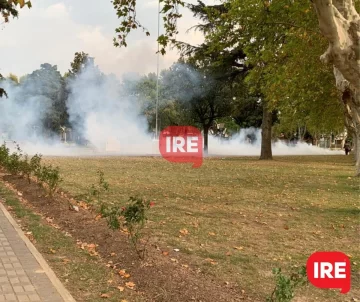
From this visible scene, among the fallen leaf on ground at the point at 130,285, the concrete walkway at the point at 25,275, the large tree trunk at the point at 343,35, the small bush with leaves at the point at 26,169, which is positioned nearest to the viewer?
the concrete walkway at the point at 25,275

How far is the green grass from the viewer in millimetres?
4781

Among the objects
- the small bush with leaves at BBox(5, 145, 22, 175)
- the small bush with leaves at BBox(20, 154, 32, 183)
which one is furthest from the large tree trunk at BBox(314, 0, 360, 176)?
the small bush with leaves at BBox(5, 145, 22, 175)

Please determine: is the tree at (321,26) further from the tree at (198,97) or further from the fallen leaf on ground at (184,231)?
the tree at (198,97)

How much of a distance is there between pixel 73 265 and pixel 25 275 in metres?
0.64

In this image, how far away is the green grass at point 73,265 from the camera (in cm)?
478

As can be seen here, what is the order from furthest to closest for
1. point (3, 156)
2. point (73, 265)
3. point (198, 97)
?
1. point (198, 97)
2. point (3, 156)
3. point (73, 265)

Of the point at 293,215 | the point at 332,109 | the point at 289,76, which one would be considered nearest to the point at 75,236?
the point at 293,215

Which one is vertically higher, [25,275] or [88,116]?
Answer: [88,116]

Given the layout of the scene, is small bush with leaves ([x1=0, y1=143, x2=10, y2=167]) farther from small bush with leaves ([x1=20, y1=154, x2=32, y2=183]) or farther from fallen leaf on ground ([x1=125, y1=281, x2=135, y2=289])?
fallen leaf on ground ([x1=125, y1=281, x2=135, y2=289])

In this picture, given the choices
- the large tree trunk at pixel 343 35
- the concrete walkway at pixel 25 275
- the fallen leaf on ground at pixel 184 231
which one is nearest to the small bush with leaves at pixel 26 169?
the concrete walkway at pixel 25 275

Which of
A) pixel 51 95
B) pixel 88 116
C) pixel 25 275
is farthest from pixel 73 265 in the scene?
pixel 51 95

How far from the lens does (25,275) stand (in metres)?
5.20

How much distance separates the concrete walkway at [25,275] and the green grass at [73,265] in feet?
0.43

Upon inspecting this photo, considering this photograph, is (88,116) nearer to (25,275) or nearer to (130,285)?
(25,275)
